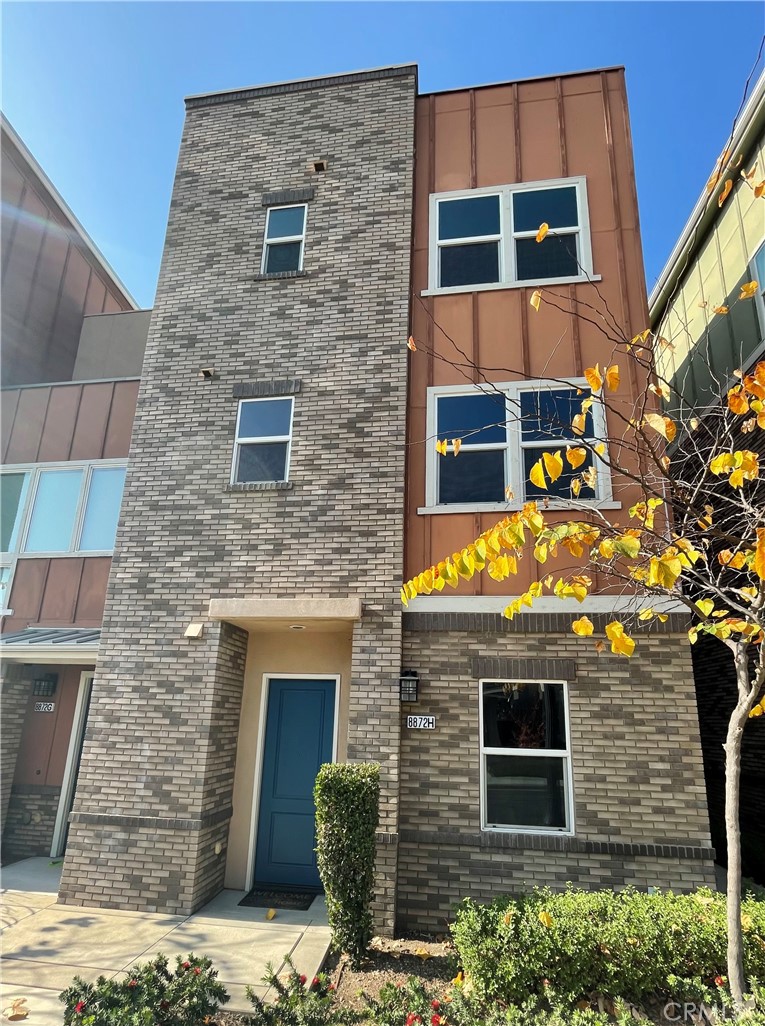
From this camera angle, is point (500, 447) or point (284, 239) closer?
point (500, 447)

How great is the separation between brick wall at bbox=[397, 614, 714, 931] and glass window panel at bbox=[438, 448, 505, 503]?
156 cm

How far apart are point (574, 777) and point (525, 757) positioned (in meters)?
0.54

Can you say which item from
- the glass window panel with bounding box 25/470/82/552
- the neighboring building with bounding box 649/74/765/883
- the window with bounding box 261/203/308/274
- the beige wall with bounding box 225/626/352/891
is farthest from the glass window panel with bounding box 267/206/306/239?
the beige wall with bounding box 225/626/352/891

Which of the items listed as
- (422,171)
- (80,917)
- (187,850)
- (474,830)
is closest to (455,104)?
(422,171)

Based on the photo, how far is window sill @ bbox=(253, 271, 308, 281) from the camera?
29.8ft

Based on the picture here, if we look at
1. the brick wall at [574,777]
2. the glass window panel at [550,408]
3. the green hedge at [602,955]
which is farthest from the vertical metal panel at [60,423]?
the green hedge at [602,955]

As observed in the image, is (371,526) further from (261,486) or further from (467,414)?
(467,414)

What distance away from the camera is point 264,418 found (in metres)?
8.63

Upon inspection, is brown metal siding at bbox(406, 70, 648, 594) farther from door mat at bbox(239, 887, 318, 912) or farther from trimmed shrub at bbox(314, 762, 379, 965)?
door mat at bbox(239, 887, 318, 912)

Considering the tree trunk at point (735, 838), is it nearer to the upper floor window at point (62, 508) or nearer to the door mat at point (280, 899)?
the door mat at point (280, 899)

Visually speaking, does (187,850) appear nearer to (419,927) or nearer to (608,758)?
(419,927)

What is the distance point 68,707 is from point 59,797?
1252 mm

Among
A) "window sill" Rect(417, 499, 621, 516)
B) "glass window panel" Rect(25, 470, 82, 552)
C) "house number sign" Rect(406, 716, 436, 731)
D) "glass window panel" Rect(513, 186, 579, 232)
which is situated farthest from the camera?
"glass window panel" Rect(25, 470, 82, 552)

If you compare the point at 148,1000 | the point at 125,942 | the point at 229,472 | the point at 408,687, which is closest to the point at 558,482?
the point at 408,687
